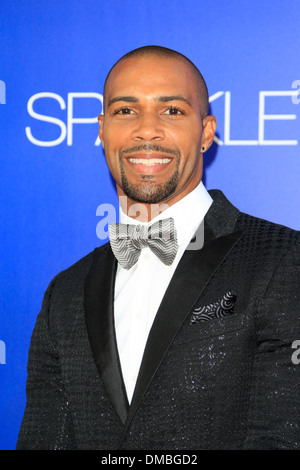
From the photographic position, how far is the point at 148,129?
234cm

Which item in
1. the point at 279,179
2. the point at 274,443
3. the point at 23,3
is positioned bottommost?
the point at 274,443

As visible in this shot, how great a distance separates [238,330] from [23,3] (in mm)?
2005

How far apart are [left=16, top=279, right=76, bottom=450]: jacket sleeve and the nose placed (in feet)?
2.68

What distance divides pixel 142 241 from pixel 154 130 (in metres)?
0.43

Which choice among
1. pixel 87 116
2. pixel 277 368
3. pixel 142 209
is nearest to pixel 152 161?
pixel 142 209

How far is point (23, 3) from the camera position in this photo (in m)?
3.01

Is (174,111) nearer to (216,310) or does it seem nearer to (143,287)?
(143,287)

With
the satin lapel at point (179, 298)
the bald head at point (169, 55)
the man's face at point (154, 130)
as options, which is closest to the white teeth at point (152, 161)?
the man's face at point (154, 130)

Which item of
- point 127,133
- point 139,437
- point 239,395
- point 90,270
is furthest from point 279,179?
point 139,437

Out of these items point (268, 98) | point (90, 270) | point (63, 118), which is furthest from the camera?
point (63, 118)

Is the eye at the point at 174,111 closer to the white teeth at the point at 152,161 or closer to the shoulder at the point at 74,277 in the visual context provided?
the white teeth at the point at 152,161

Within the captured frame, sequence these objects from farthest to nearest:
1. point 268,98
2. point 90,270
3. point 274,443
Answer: point 268,98
point 90,270
point 274,443

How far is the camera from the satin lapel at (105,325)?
2047 millimetres

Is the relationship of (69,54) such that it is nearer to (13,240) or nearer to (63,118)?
(63,118)
